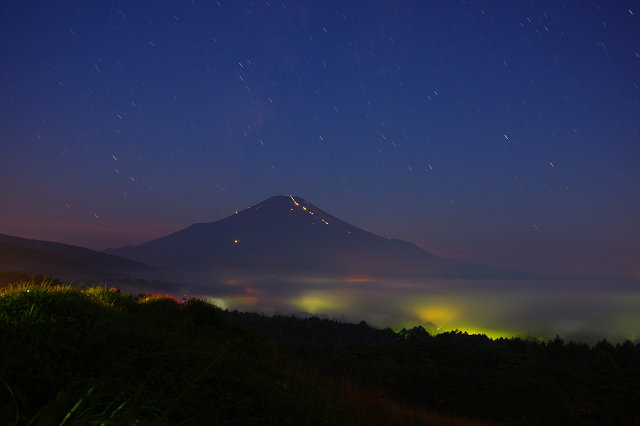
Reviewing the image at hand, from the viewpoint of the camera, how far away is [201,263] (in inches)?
4035

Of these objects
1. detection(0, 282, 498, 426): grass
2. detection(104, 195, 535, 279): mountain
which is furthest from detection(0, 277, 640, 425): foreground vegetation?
detection(104, 195, 535, 279): mountain

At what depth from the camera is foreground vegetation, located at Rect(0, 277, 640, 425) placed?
3336 mm

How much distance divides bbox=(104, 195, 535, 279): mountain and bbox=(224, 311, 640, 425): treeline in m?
93.0

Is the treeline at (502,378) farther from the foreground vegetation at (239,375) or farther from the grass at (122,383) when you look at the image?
the grass at (122,383)

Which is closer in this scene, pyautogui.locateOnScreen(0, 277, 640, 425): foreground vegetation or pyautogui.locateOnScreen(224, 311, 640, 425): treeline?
pyautogui.locateOnScreen(0, 277, 640, 425): foreground vegetation

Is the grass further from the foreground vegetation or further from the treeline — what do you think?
the treeline

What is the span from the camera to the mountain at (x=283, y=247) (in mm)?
107875

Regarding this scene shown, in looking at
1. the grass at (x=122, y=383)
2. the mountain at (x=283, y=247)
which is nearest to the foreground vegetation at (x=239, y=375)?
the grass at (x=122, y=383)

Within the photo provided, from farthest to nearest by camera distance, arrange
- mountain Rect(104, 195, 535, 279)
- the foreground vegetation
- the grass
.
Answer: mountain Rect(104, 195, 535, 279), the foreground vegetation, the grass

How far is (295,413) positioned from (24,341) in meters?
3.22

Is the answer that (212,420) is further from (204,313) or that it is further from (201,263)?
(201,263)

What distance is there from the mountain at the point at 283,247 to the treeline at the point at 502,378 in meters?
93.0

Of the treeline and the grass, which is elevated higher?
the grass

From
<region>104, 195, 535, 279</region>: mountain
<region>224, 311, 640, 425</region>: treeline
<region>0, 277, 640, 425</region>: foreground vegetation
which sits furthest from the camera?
<region>104, 195, 535, 279</region>: mountain
